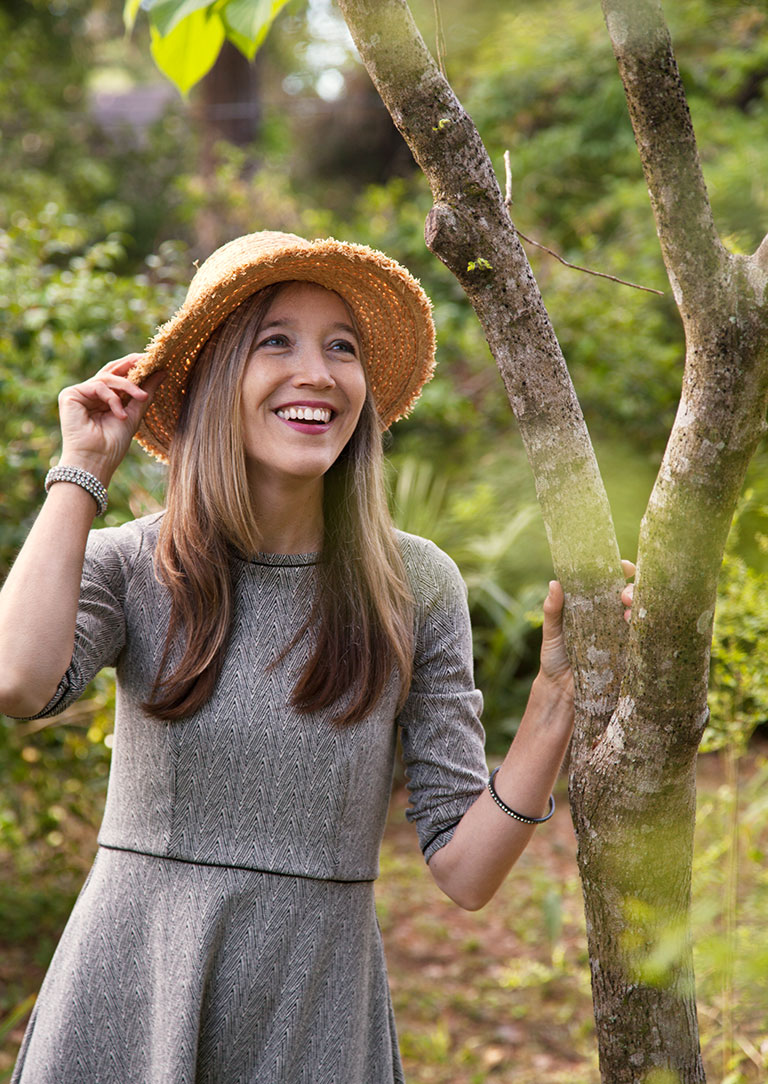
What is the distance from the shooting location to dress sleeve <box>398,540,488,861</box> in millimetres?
1659

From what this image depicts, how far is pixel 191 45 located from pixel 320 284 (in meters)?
0.41

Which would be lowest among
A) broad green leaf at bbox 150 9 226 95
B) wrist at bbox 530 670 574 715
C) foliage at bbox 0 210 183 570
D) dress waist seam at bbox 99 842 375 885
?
dress waist seam at bbox 99 842 375 885

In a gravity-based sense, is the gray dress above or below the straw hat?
below

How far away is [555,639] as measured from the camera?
1.42 m

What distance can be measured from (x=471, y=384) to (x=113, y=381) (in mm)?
4175

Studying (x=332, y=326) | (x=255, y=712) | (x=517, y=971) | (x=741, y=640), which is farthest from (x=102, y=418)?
(x=517, y=971)

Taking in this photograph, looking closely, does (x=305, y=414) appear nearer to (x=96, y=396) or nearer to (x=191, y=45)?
(x=96, y=396)

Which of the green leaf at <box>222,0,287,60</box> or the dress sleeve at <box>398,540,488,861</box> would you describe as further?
the dress sleeve at <box>398,540,488,861</box>

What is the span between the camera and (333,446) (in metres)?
1.66

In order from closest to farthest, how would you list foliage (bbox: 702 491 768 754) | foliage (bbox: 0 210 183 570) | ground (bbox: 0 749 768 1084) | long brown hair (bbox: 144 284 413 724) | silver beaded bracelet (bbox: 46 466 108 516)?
1. silver beaded bracelet (bbox: 46 466 108 516)
2. long brown hair (bbox: 144 284 413 724)
3. foliage (bbox: 702 491 768 754)
4. ground (bbox: 0 749 768 1084)
5. foliage (bbox: 0 210 183 570)

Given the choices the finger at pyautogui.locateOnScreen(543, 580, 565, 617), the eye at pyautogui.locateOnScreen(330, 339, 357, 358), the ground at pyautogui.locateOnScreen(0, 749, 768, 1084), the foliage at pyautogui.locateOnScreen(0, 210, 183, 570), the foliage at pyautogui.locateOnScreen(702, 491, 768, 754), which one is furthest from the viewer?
the foliage at pyautogui.locateOnScreen(0, 210, 183, 570)

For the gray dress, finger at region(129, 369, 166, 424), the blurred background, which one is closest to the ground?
the blurred background

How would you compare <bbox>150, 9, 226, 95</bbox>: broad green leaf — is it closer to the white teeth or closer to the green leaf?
the green leaf

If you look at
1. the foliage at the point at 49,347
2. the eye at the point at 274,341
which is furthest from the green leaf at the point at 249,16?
the foliage at the point at 49,347
